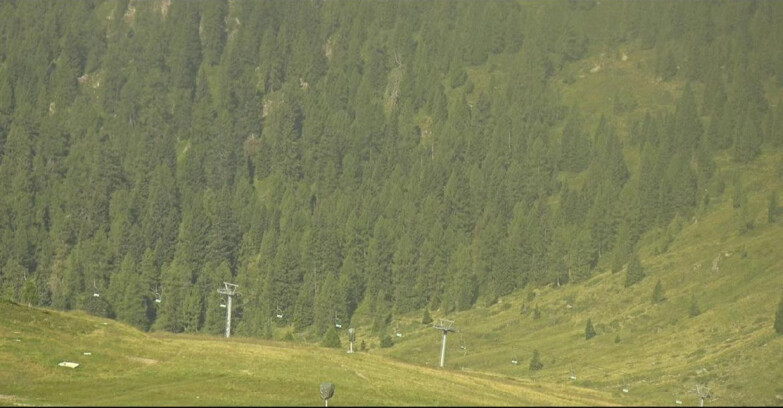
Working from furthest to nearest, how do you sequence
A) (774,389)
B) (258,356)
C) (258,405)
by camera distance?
1. (774,389)
2. (258,356)
3. (258,405)

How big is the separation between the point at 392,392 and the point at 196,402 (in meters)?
22.2

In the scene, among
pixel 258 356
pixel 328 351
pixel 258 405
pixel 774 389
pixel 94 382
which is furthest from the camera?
pixel 774 389

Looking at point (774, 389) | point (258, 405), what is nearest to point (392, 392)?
point (258, 405)

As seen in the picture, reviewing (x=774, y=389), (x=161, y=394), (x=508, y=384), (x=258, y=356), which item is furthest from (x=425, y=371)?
(x=774, y=389)

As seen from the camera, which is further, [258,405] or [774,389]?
[774,389]

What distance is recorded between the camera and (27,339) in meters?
136

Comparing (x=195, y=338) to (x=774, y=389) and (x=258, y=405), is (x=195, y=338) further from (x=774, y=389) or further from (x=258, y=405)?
(x=774, y=389)

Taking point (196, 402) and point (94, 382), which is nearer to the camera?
point (196, 402)

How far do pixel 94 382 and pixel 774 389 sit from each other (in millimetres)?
118370

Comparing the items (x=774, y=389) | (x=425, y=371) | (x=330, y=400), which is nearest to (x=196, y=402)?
(x=330, y=400)

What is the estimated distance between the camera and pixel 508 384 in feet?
453

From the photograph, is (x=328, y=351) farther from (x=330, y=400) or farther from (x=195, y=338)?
(x=330, y=400)

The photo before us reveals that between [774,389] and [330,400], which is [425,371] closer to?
[330,400]

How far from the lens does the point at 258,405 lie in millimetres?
106875
